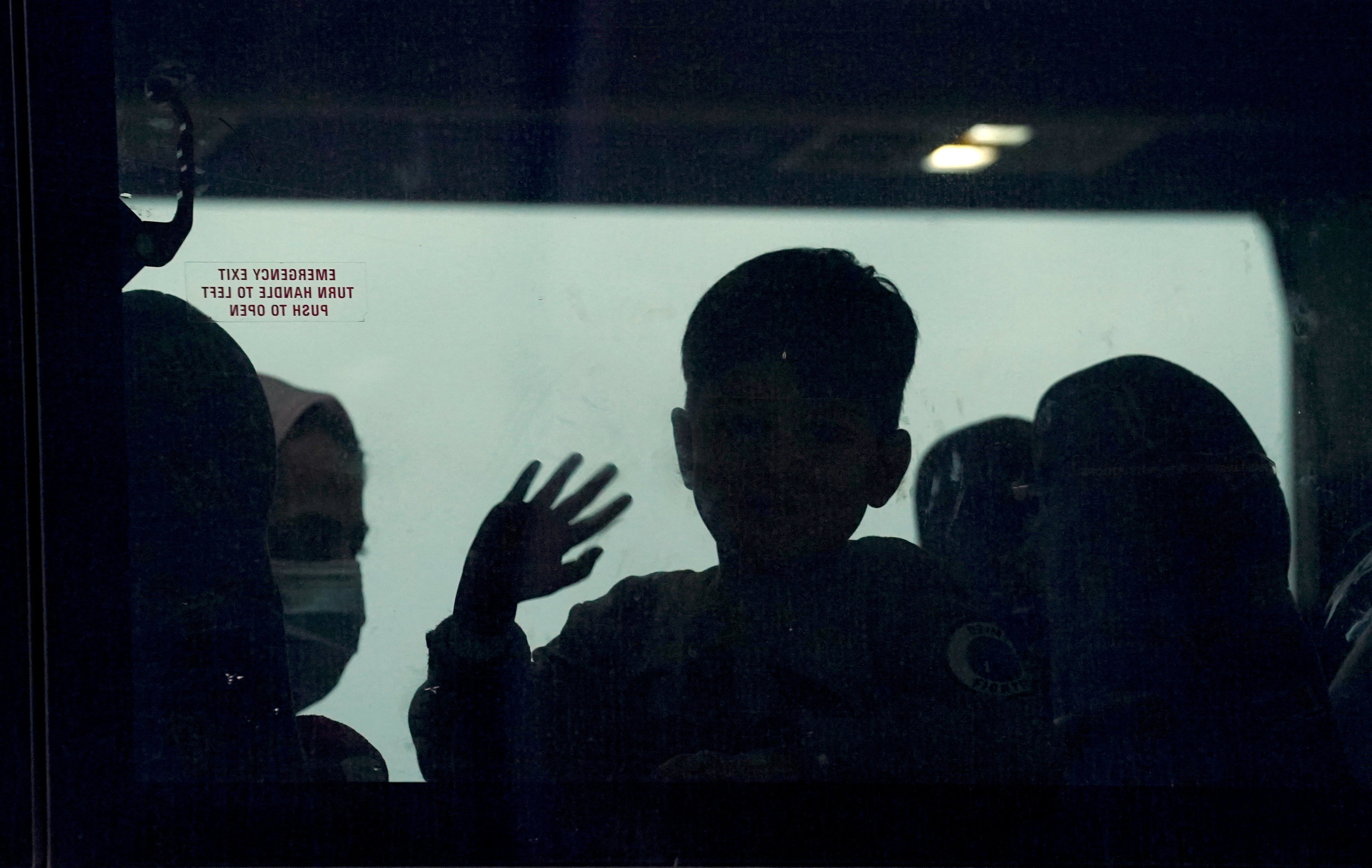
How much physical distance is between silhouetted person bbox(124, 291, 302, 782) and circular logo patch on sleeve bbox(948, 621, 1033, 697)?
0.84 meters

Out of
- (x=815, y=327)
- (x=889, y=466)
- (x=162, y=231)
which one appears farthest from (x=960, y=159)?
(x=162, y=231)

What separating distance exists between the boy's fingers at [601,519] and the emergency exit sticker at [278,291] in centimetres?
36

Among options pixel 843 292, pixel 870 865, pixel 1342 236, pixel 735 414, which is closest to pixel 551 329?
pixel 735 414

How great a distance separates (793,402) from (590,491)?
0.89ft

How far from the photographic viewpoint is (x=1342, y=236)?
143cm

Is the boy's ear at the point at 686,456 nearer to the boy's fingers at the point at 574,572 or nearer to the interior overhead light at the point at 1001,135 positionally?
the boy's fingers at the point at 574,572

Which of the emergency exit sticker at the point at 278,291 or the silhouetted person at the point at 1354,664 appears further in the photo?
the silhouetted person at the point at 1354,664

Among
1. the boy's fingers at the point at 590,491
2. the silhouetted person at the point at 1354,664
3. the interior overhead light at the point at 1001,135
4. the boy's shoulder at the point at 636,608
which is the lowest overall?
the silhouetted person at the point at 1354,664

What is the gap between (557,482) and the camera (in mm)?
1367

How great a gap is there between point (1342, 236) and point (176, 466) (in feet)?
4.89

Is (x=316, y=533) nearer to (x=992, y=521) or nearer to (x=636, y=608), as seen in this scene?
(x=636, y=608)

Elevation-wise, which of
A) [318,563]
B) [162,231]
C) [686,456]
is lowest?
[318,563]

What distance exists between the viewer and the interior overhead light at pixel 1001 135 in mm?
1404

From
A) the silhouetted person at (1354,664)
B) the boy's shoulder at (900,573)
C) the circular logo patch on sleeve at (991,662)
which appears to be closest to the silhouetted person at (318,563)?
the boy's shoulder at (900,573)
